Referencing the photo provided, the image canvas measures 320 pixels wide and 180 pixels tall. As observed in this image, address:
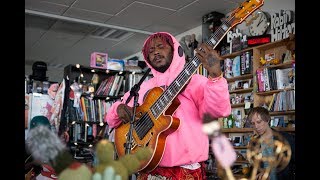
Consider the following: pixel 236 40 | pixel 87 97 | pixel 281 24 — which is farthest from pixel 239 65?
pixel 87 97

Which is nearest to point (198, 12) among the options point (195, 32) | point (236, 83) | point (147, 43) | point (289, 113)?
point (195, 32)

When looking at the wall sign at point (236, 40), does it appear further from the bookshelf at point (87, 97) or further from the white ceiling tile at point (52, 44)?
the white ceiling tile at point (52, 44)

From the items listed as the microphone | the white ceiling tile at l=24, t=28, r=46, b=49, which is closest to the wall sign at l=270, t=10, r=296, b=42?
the microphone

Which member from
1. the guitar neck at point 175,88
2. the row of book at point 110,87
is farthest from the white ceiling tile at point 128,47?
the guitar neck at point 175,88

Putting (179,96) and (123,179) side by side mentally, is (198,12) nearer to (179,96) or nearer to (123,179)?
(179,96)

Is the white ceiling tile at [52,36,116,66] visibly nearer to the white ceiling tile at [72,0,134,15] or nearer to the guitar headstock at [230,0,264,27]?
the white ceiling tile at [72,0,134,15]

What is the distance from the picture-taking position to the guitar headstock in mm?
1003

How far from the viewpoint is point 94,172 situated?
45 cm

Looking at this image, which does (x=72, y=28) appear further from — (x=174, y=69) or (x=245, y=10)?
(x=245, y=10)

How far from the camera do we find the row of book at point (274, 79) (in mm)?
3702

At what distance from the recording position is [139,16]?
4.91 meters

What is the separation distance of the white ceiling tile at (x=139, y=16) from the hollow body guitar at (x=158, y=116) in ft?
10.7

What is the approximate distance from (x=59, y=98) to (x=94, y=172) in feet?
11.9
